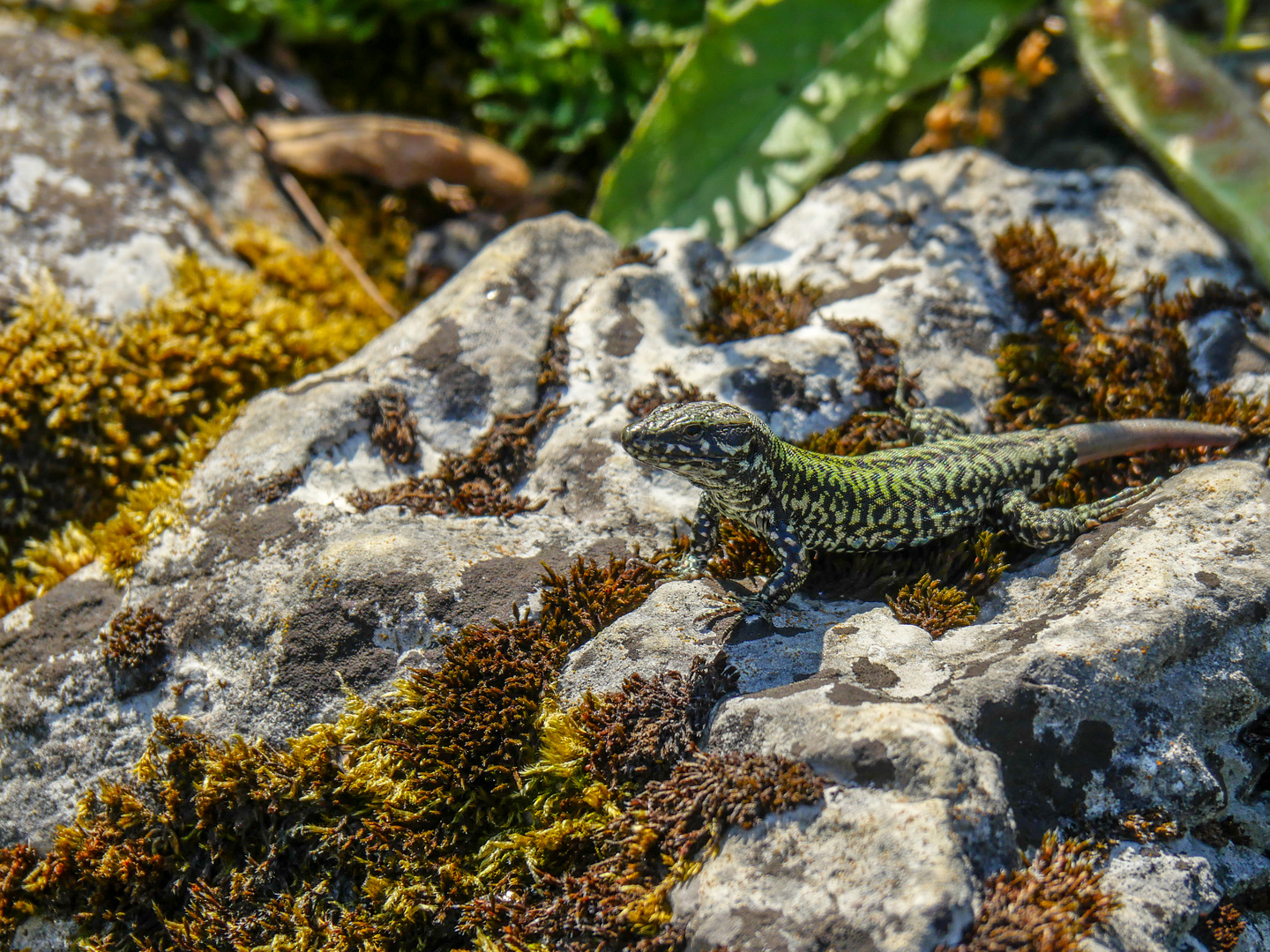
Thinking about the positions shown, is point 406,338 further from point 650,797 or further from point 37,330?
point 650,797

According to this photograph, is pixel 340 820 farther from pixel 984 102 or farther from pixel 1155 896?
pixel 984 102

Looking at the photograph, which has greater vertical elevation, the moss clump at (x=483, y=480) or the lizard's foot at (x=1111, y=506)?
the moss clump at (x=483, y=480)

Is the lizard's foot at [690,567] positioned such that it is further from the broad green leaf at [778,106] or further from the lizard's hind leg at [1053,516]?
the broad green leaf at [778,106]

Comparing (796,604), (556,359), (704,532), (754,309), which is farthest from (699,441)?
(754,309)

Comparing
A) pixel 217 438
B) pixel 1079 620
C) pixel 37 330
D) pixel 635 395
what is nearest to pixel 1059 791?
pixel 1079 620

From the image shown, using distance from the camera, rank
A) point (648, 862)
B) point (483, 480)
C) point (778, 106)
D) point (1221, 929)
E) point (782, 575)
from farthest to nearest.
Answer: point (778, 106) < point (483, 480) < point (782, 575) < point (648, 862) < point (1221, 929)

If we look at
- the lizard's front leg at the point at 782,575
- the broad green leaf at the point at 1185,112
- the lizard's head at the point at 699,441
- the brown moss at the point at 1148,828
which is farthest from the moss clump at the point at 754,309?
the brown moss at the point at 1148,828
